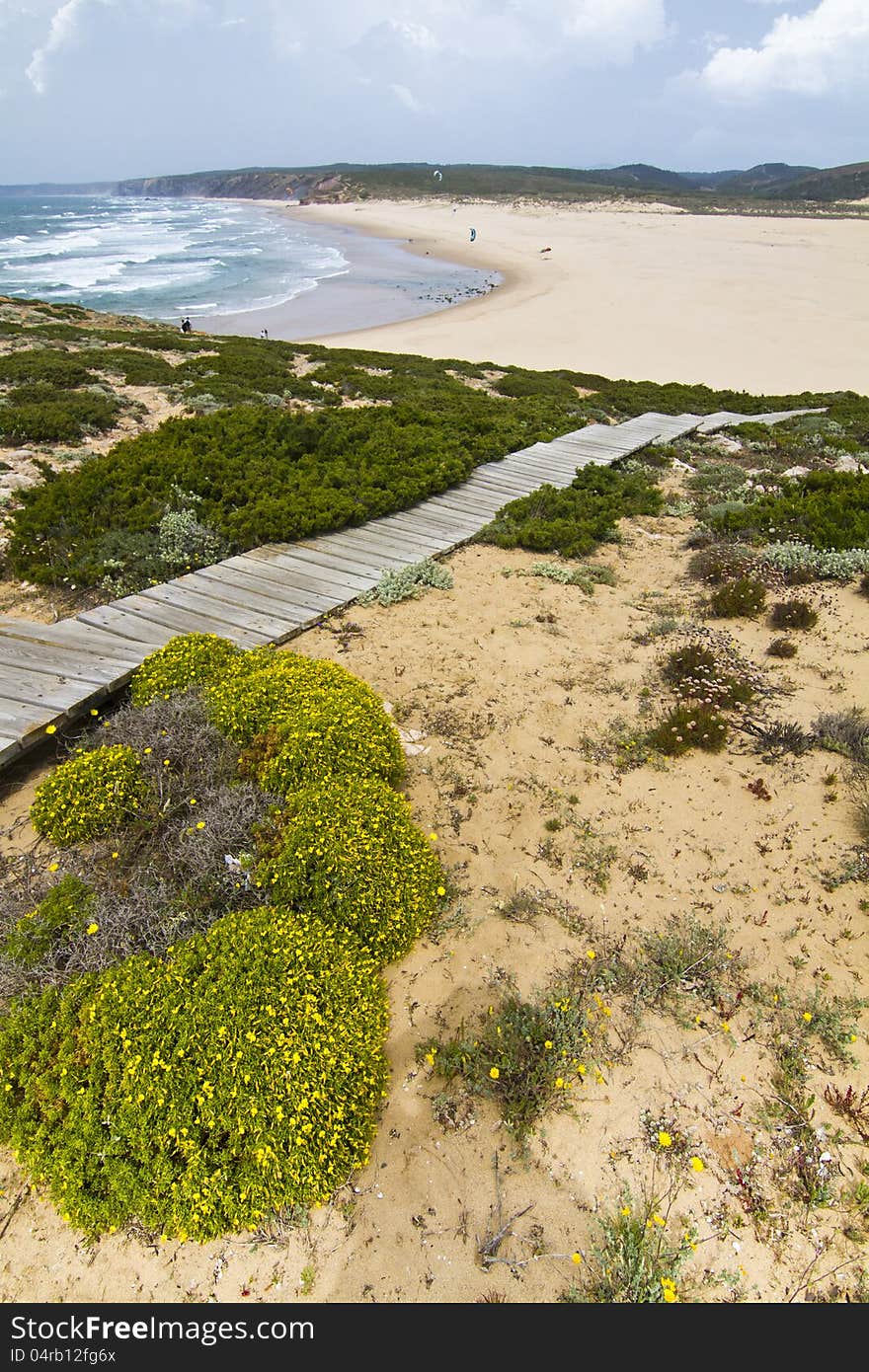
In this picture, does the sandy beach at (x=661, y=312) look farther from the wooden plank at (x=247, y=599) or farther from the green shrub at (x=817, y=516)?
the wooden plank at (x=247, y=599)

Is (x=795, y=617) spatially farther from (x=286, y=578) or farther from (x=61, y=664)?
(x=61, y=664)

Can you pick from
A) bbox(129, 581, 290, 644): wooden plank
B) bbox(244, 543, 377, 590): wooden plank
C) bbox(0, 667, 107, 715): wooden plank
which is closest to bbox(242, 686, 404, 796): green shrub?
bbox(0, 667, 107, 715): wooden plank

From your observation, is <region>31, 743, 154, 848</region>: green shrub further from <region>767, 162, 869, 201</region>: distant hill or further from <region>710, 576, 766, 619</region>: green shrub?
<region>767, 162, 869, 201</region>: distant hill

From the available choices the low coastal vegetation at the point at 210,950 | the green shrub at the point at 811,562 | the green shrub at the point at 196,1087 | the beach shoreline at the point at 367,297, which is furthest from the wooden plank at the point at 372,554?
the beach shoreline at the point at 367,297

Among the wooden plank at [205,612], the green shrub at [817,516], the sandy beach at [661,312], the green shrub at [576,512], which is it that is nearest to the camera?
the wooden plank at [205,612]
